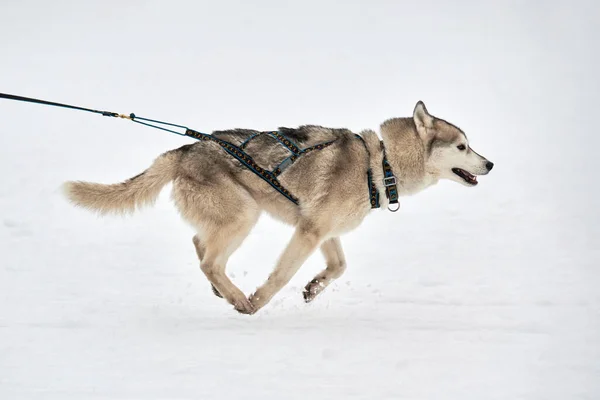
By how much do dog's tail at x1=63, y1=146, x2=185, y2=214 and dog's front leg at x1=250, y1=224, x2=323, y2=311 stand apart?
3.79 ft

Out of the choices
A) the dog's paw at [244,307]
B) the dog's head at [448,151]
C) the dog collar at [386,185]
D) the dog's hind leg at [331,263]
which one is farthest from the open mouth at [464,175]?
the dog's paw at [244,307]

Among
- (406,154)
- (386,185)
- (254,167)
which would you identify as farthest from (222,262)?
(406,154)

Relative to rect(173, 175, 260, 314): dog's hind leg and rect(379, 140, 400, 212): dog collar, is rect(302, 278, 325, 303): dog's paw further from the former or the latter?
rect(379, 140, 400, 212): dog collar

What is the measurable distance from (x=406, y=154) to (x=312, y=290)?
1.41 metres

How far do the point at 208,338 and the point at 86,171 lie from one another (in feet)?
25.1

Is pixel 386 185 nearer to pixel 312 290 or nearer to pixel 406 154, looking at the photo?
pixel 406 154

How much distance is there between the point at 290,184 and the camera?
5.27m

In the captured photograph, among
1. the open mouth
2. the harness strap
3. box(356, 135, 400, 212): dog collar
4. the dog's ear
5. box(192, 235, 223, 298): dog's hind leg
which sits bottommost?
box(192, 235, 223, 298): dog's hind leg

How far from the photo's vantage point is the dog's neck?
535cm

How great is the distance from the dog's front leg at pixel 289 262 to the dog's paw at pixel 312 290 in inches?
15.2

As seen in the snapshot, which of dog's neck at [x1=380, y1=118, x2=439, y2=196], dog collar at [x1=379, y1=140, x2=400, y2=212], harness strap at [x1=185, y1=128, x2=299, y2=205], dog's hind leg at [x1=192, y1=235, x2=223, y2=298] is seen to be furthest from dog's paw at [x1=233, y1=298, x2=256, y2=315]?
dog's neck at [x1=380, y1=118, x2=439, y2=196]

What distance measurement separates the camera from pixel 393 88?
659 inches

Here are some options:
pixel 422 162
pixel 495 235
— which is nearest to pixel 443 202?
pixel 495 235

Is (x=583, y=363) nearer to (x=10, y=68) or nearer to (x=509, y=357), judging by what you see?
(x=509, y=357)
